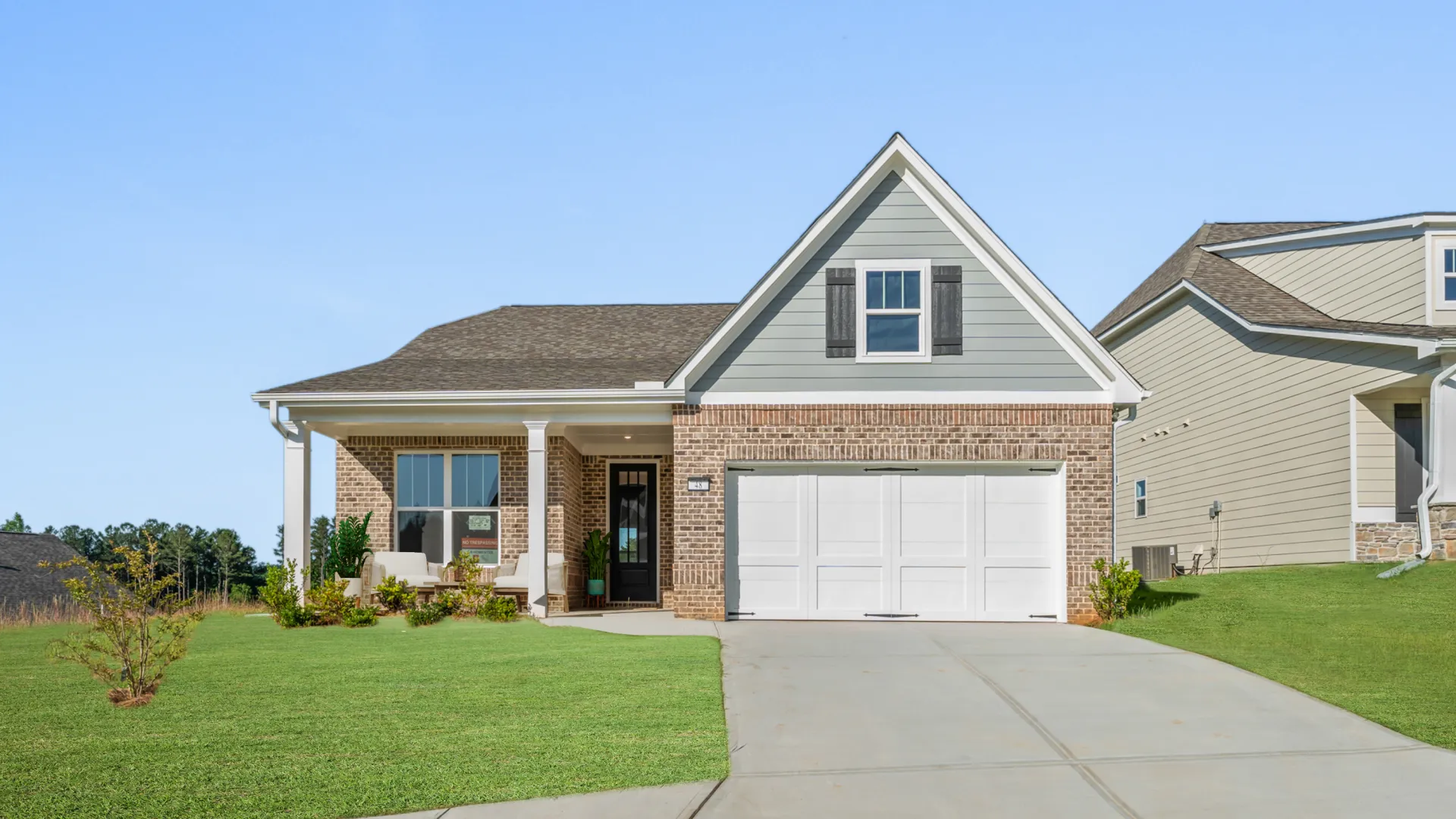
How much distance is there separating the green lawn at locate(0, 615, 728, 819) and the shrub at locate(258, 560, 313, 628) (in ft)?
7.67

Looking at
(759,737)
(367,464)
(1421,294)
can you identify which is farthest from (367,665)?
(1421,294)

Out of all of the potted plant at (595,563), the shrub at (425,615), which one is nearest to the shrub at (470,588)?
the shrub at (425,615)

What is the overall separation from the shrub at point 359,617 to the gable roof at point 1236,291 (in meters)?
15.1

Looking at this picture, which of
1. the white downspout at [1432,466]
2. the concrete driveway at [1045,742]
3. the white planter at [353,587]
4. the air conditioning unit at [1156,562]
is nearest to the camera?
the concrete driveway at [1045,742]

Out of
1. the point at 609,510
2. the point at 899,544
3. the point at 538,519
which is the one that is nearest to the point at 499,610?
the point at 538,519

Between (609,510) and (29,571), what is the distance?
2130 cm

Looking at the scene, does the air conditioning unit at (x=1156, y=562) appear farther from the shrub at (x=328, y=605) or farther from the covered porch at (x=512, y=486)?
the shrub at (x=328, y=605)

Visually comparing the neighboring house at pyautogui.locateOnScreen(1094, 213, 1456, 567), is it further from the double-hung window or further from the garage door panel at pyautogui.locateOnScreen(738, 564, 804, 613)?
the double-hung window

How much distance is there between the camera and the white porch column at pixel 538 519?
673 inches

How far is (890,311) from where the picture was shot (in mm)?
16625

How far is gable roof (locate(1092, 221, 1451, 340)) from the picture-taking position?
67.6ft

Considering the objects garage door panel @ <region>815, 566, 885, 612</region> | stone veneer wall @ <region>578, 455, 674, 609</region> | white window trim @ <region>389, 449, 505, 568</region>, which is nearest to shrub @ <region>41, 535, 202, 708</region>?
white window trim @ <region>389, 449, 505, 568</region>

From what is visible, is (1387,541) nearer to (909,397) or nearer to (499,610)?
(909,397)

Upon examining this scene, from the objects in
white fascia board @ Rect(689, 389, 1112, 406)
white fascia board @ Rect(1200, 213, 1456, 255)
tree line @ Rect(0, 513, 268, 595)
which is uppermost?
white fascia board @ Rect(1200, 213, 1456, 255)
